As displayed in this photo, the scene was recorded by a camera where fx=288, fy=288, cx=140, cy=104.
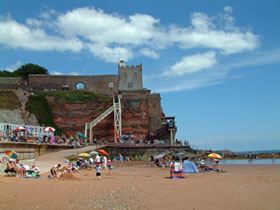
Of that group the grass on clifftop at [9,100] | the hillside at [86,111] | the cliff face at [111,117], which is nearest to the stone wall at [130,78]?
the hillside at [86,111]

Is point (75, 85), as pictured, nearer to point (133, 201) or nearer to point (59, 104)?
point (59, 104)

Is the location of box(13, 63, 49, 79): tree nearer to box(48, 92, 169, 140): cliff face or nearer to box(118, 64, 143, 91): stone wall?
box(118, 64, 143, 91): stone wall

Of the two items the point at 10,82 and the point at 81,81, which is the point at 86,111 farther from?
the point at 10,82

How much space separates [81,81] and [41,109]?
930 centimetres

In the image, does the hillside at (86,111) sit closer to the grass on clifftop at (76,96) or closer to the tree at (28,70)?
the grass on clifftop at (76,96)

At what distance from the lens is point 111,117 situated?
42.8m

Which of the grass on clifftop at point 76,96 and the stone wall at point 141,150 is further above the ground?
the grass on clifftop at point 76,96

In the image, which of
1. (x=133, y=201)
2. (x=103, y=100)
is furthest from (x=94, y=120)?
(x=133, y=201)

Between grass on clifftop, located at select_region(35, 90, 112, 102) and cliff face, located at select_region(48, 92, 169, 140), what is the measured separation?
0.70 meters

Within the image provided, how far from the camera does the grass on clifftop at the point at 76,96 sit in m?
43.2

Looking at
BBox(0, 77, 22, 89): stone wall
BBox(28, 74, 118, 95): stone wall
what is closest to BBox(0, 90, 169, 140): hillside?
BBox(28, 74, 118, 95): stone wall

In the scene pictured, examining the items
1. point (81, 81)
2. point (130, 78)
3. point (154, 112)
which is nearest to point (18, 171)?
point (154, 112)

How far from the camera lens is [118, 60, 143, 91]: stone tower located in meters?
50.7

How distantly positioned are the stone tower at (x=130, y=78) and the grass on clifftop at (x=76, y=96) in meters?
6.78
